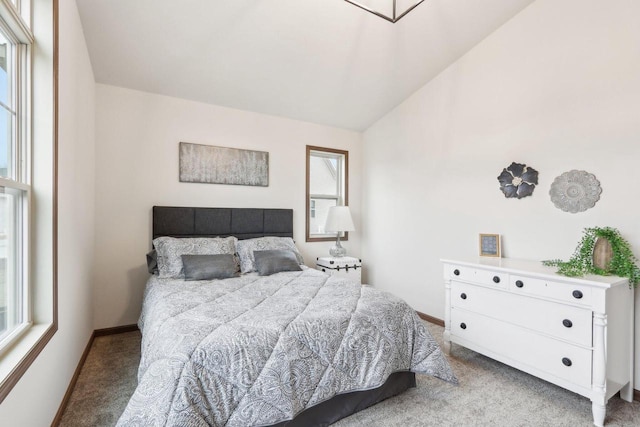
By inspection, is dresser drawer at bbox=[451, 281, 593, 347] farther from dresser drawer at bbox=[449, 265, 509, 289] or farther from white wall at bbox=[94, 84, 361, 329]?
white wall at bbox=[94, 84, 361, 329]

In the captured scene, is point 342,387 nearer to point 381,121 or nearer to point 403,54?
point 403,54

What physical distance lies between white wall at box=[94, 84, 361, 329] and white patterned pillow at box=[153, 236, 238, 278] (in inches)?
17.0

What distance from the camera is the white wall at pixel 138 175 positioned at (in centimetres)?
321

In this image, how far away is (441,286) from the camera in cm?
356

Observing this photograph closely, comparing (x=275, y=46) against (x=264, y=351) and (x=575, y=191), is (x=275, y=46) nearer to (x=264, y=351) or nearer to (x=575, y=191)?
(x=264, y=351)

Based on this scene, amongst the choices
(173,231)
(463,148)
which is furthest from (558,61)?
(173,231)

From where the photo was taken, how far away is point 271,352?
64.4 inches

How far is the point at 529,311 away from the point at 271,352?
185 centimetres

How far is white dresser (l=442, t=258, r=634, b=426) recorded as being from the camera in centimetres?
194

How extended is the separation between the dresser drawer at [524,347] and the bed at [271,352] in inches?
22.8

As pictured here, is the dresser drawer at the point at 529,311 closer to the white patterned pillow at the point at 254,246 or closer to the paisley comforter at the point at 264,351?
the paisley comforter at the point at 264,351

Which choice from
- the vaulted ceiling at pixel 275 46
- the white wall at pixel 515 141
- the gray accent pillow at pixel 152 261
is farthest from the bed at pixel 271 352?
the vaulted ceiling at pixel 275 46

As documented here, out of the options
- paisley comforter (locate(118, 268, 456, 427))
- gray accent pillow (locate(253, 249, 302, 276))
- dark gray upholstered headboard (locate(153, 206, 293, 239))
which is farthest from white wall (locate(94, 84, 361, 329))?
paisley comforter (locate(118, 268, 456, 427))

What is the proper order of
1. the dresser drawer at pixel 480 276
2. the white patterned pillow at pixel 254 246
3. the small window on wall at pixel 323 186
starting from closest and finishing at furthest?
the dresser drawer at pixel 480 276 → the white patterned pillow at pixel 254 246 → the small window on wall at pixel 323 186
